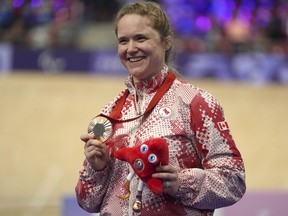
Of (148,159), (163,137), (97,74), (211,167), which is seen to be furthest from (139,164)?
(97,74)

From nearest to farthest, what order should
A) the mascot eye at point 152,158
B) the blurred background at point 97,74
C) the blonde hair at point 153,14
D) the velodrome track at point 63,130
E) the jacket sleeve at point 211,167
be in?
the mascot eye at point 152,158, the jacket sleeve at point 211,167, the blonde hair at point 153,14, the velodrome track at point 63,130, the blurred background at point 97,74

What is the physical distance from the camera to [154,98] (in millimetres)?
2617

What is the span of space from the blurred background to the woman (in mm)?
5382

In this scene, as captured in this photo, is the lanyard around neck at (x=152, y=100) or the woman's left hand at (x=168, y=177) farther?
the lanyard around neck at (x=152, y=100)

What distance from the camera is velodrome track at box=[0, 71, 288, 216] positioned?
777cm

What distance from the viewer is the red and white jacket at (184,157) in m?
2.51

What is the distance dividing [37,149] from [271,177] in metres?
2.94

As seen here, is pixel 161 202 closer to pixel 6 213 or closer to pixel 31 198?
pixel 6 213

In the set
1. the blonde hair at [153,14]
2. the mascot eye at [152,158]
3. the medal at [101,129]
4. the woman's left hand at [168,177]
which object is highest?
the blonde hair at [153,14]

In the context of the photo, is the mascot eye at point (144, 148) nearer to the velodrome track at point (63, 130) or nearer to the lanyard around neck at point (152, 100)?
the lanyard around neck at point (152, 100)

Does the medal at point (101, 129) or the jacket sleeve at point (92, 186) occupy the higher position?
the medal at point (101, 129)

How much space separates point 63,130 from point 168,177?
26.0ft

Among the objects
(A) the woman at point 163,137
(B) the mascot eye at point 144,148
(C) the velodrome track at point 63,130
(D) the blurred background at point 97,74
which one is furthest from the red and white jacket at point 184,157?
(D) the blurred background at point 97,74

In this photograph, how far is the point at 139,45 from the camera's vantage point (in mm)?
2596
